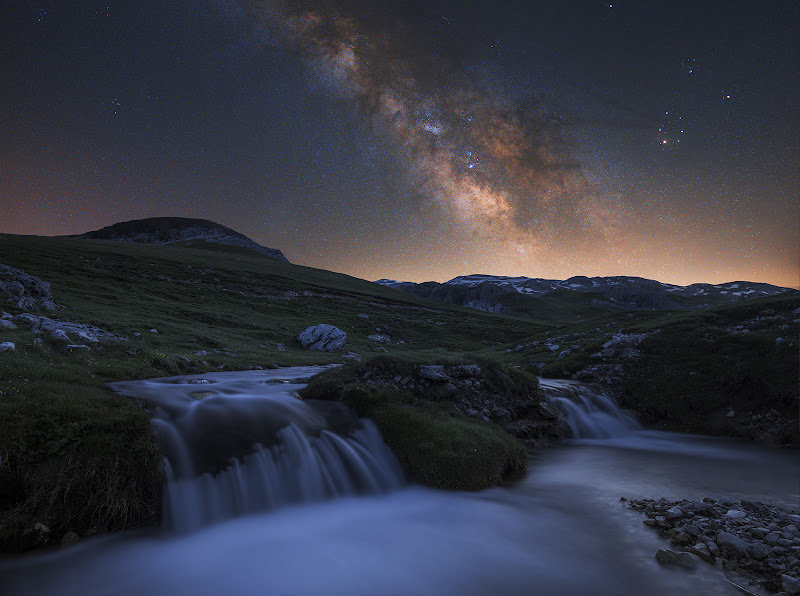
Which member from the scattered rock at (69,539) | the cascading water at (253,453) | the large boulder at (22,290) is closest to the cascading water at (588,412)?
the cascading water at (253,453)

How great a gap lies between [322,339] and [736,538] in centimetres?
3873

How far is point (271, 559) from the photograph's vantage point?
7.46m

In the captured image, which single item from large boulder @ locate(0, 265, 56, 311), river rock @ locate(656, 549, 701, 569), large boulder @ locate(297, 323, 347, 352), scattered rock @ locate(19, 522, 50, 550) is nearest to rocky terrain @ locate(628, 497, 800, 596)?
river rock @ locate(656, 549, 701, 569)

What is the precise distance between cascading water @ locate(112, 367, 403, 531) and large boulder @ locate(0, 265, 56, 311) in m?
18.8

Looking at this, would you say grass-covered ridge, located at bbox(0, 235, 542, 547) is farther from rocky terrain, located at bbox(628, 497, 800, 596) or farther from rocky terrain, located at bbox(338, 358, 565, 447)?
rocky terrain, located at bbox(628, 497, 800, 596)

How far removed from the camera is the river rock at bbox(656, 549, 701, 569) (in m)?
7.04

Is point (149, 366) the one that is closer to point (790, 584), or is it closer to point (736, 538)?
point (736, 538)

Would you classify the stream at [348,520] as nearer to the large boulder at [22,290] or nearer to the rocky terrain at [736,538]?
the rocky terrain at [736,538]

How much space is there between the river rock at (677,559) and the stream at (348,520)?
0.55 feet

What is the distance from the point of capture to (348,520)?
9.29 metres

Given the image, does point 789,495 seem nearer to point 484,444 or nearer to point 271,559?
point 484,444

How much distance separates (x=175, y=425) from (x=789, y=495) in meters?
17.6

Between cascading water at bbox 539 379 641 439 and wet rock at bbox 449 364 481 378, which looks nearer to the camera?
wet rock at bbox 449 364 481 378

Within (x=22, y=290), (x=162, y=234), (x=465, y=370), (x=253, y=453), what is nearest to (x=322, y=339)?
(x=22, y=290)
